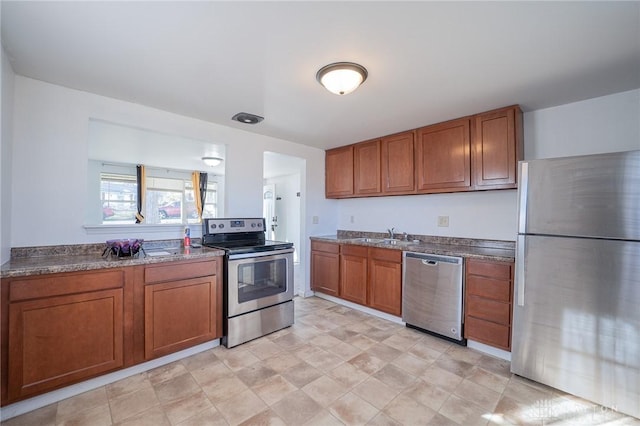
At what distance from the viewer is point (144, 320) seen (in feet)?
6.66

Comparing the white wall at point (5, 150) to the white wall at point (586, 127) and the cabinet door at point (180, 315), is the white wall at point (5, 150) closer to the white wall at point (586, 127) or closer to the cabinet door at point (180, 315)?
the cabinet door at point (180, 315)

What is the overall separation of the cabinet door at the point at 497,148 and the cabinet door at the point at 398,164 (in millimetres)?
677

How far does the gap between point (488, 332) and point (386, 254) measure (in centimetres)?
115

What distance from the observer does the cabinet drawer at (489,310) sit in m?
2.23

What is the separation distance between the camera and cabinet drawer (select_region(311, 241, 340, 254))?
3.58 metres

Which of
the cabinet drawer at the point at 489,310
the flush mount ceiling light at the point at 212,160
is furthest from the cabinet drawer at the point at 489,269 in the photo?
the flush mount ceiling light at the point at 212,160

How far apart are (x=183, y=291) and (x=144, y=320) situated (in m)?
0.32

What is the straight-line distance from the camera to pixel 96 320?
1.83 metres

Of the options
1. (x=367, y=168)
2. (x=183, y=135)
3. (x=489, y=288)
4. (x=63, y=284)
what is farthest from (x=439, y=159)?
(x=63, y=284)

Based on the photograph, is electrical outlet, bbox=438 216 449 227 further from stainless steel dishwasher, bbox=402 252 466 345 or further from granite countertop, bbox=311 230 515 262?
stainless steel dishwasher, bbox=402 252 466 345

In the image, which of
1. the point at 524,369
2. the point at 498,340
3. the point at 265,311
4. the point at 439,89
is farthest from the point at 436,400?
the point at 439,89

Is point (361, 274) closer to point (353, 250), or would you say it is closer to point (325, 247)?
point (353, 250)

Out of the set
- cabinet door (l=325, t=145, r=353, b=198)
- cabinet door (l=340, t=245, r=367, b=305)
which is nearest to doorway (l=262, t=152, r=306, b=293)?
cabinet door (l=325, t=145, r=353, b=198)

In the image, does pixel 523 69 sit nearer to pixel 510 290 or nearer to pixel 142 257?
pixel 510 290
